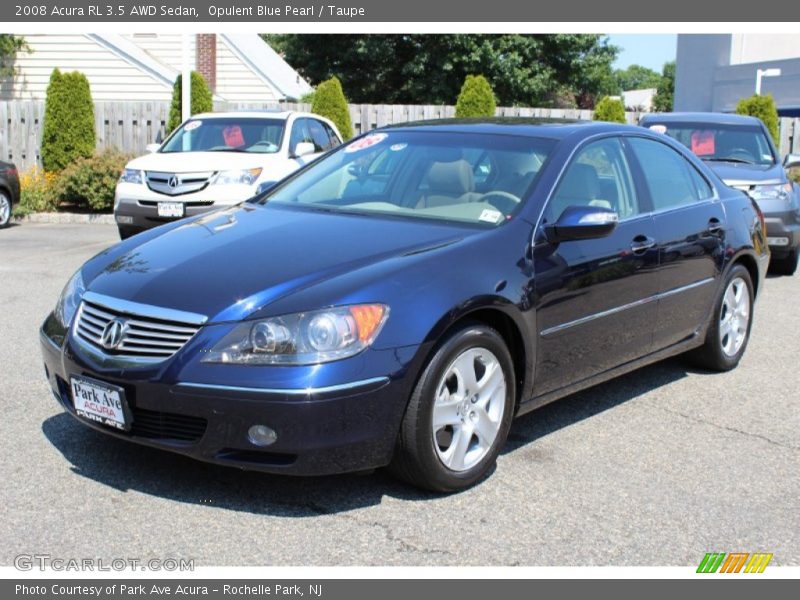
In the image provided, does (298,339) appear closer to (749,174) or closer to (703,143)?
(749,174)

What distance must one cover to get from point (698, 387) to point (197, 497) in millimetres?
3487

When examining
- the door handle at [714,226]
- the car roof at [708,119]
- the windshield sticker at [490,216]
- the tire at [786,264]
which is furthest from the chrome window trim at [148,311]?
the car roof at [708,119]

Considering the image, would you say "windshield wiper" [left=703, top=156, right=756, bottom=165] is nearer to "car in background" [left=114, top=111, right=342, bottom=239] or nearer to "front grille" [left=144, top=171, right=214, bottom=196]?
"car in background" [left=114, top=111, right=342, bottom=239]

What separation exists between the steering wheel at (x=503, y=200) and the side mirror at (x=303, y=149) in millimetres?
7769

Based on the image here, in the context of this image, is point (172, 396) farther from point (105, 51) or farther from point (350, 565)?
point (105, 51)

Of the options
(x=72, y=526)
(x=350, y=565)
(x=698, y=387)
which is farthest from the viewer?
(x=698, y=387)

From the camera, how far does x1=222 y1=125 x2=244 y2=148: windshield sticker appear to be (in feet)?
42.5

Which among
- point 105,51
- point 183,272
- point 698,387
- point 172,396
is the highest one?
point 105,51

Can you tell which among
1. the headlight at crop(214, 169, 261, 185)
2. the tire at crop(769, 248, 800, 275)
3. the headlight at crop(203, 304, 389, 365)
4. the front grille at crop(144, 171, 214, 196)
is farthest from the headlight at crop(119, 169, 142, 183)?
the headlight at crop(203, 304, 389, 365)

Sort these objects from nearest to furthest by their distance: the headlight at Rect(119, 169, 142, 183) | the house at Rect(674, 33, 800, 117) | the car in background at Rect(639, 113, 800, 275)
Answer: the car in background at Rect(639, 113, 800, 275), the headlight at Rect(119, 169, 142, 183), the house at Rect(674, 33, 800, 117)

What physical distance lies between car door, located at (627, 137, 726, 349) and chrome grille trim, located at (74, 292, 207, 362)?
112 inches

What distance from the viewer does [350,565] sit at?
11.9 feet

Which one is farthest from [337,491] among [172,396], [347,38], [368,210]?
[347,38]

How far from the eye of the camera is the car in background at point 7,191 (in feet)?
46.4
